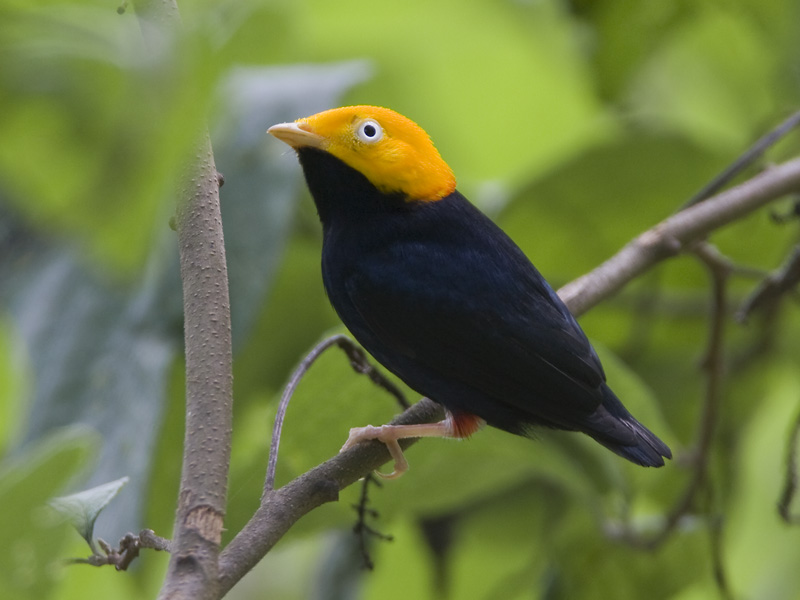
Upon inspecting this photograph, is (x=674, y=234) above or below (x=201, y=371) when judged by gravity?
below

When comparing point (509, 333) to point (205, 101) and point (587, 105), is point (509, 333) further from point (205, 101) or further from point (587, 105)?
point (587, 105)

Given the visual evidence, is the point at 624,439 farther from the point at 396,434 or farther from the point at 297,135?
the point at 297,135

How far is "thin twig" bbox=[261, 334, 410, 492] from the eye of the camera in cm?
172

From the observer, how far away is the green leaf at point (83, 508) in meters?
1.41

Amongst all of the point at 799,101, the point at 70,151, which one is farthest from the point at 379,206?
the point at 799,101

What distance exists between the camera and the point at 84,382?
264cm

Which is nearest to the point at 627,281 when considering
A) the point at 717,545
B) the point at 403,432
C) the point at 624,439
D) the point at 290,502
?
the point at 624,439

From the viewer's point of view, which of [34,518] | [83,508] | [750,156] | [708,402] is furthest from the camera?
[708,402]

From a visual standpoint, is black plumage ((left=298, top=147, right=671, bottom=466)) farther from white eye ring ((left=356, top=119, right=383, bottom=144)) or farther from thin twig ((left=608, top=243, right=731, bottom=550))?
thin twig ((left=608, top=243, right=731, bottom=550))

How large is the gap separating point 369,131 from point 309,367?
25.0 inches

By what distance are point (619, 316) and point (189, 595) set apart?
2.20 meters

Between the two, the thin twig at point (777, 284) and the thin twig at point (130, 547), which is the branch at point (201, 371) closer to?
the thin twig at point (130, 547)

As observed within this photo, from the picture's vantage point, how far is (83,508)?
144 centimetres

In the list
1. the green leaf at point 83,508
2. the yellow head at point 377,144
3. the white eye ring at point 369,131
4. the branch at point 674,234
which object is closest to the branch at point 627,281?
the branch at point 674,234
